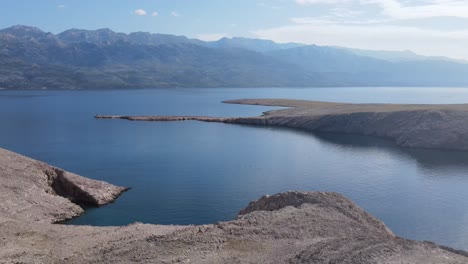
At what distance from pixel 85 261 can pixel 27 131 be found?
328 feet

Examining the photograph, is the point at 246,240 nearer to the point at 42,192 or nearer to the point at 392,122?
the point at 42,192

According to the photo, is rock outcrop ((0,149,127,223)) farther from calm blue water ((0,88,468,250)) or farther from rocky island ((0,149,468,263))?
calm blue water ((0,88,468,250))

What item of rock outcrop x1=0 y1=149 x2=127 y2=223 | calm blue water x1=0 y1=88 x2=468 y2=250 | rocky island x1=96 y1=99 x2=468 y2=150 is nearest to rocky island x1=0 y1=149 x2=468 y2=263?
rock outcrop x1=0 y1=149 x2=127 y2=223

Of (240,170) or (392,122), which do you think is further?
(392,122)

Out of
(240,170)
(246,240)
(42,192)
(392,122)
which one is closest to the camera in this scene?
(246,240)

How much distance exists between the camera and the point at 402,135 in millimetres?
104312

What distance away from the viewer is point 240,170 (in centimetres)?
7175

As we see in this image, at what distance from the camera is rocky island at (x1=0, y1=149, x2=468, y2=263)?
2981 cm

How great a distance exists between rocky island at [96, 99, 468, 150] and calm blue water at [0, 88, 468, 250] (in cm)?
497

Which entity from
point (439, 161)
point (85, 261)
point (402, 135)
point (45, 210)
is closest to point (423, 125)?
point (402, 135)

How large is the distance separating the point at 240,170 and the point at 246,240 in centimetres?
3901

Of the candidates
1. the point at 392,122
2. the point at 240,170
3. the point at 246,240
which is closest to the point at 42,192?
the point at 246,240

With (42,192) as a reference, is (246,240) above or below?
above

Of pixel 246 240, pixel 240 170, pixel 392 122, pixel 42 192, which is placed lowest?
pixel 42 192
